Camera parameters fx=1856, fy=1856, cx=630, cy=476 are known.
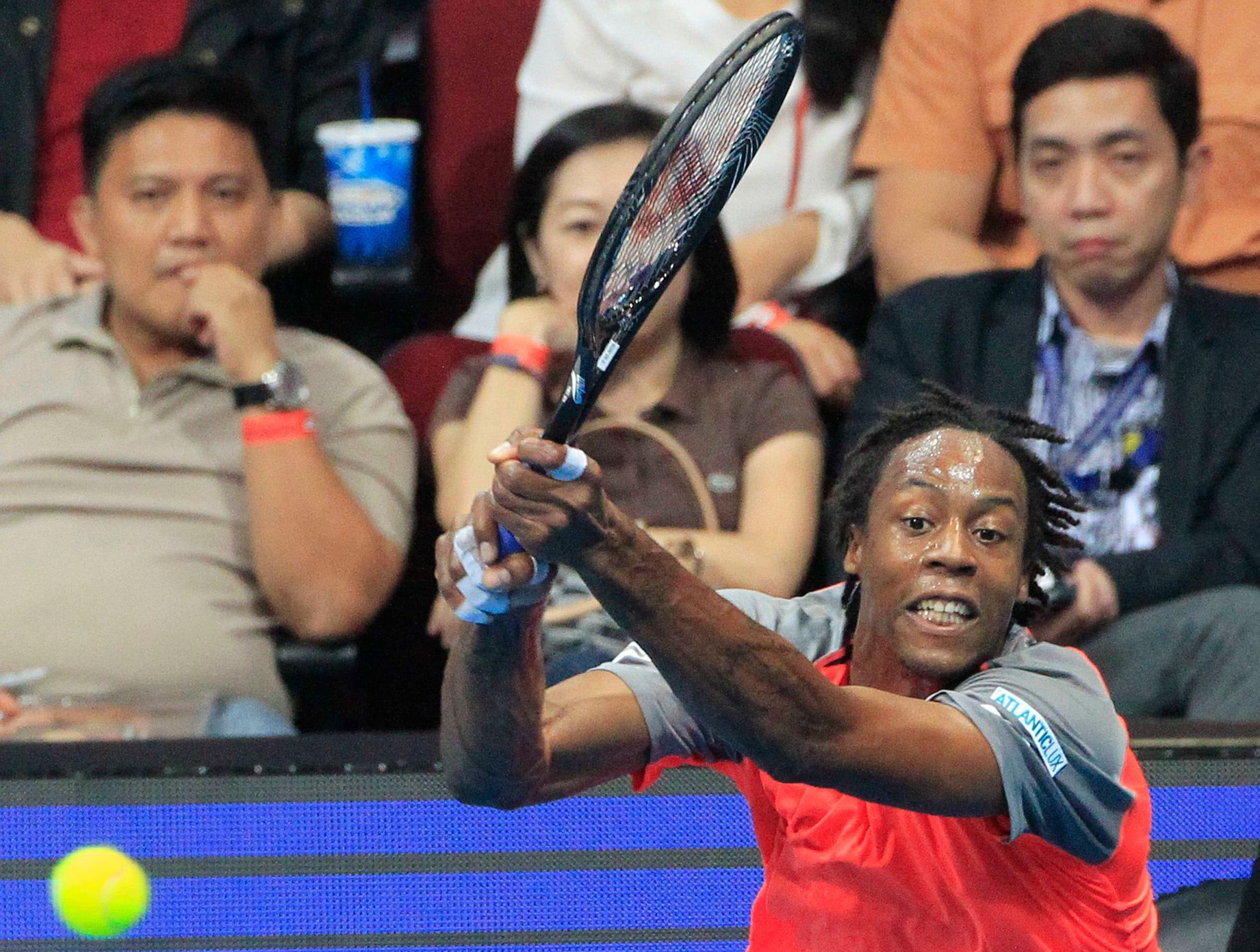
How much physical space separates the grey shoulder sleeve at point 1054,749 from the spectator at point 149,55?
2121 mm

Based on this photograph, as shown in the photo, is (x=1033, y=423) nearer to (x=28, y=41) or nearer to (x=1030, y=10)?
(x=1030, y=10)

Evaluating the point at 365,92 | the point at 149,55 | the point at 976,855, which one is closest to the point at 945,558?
the point at 976,855

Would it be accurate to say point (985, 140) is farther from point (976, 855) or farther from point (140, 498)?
point (976, 855)

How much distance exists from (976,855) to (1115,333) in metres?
1.44

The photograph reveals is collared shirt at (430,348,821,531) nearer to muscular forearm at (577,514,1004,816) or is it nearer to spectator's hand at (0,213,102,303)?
spectator's hand at (0,213,102,303)

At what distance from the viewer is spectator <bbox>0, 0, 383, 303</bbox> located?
351 centimetres

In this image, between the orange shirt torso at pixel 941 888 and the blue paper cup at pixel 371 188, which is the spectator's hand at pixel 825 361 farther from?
the orange shirt torso at pixel 941 888

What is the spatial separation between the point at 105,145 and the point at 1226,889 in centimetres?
212

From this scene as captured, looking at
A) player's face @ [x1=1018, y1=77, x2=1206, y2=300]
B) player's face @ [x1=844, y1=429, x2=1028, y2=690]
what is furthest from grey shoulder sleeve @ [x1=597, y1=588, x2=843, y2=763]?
player's face @ [x1=1018, y1=77, x2=1206, y2=300]

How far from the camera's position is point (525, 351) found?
2.87 m

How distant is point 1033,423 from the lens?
1.97 metres

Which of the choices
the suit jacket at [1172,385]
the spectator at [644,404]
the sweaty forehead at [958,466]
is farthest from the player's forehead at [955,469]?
the suit jacket at [1172,385]

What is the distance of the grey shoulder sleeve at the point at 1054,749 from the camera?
1597 mm

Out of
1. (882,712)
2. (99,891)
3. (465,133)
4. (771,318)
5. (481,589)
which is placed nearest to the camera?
(481,589)
